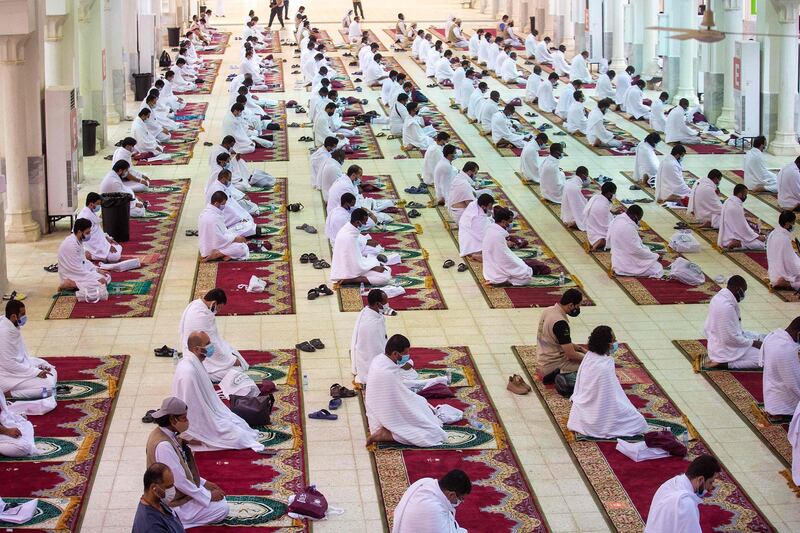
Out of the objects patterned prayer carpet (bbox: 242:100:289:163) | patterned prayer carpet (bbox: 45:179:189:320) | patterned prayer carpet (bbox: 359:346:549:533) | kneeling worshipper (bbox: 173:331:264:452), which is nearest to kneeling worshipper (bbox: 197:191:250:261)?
patterned prayer carpet (bbox: 45:179:189:320)

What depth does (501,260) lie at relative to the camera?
13.4 metres

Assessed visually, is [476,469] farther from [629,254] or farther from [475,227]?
[475,227]

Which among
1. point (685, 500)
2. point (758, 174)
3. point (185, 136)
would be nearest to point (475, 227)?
point (758, 174)

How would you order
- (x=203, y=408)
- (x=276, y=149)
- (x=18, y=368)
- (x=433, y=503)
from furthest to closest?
1. (x=276, y=149)
2. (x=18, y=368)
3. (x=203, y=408)
4. (x=433, y=503)

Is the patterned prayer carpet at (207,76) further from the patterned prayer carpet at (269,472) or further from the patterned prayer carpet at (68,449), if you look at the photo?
the patterned prayer carpet at (269,472)

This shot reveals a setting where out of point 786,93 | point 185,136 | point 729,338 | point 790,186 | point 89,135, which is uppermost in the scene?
point 786,93

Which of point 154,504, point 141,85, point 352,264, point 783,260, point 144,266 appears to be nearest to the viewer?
point 154,504

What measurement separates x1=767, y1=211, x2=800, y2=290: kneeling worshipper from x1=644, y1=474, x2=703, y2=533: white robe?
19.9 ft

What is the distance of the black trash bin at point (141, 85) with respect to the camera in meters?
25.7

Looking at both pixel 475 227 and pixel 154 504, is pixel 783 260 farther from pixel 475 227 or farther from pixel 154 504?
pixel 154 504

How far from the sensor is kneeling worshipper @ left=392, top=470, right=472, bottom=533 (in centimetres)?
713

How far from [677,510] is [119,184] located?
9.99 metres

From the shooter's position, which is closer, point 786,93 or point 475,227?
point 475,227

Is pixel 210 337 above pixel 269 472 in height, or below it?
above
